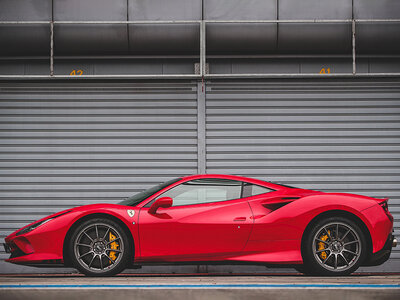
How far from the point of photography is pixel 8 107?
28.9 ft

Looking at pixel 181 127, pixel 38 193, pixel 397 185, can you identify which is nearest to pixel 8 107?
pixel 38 193

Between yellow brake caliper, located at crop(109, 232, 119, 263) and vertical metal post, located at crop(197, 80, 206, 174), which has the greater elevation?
vertical metal post, located at crop(197, 80, 206, 174)

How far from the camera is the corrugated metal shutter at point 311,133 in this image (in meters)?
8.65

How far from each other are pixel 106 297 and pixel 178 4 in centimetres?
649

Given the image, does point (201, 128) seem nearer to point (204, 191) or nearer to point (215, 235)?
point (204, 191)

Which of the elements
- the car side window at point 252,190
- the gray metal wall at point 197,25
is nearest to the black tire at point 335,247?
the car side window at point 252,190

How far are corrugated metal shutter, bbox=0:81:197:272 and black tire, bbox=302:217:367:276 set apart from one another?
156 inches

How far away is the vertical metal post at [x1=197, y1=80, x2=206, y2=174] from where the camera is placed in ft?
28.5

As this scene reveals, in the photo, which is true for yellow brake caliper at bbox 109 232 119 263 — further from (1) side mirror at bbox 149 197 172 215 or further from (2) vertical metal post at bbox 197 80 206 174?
(2) vertical metal post at bbox 197 80 206 174

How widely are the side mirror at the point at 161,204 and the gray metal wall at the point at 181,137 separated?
141 inches

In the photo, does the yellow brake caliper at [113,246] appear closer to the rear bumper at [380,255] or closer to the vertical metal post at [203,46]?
the rear bumper at [380,255]

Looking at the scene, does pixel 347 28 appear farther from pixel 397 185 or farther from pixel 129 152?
pixel 129 152

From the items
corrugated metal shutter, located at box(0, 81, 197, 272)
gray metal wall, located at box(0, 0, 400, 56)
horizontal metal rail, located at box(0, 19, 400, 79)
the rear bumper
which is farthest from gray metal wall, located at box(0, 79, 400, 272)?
the rear bumper

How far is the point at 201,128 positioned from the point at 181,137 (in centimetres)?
44
